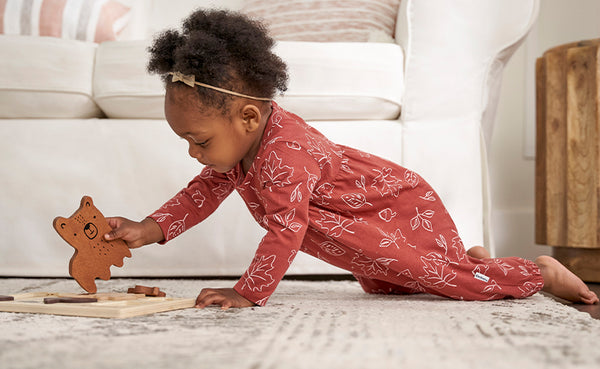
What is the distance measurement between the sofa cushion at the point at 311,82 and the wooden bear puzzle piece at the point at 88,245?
16.9 inches

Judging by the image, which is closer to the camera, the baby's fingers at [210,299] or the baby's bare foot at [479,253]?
the baby's fingers at [210,299]

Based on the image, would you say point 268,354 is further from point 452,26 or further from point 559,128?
point 559,128

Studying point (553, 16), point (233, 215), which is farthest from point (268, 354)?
point (553, 16)

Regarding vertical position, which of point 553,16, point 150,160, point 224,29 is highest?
point 553,16

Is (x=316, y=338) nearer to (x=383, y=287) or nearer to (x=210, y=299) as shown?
(x=210, y=299)

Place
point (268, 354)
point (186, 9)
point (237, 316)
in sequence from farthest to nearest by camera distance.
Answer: point (186, 9) → point (237, 316) → point (268, 354)

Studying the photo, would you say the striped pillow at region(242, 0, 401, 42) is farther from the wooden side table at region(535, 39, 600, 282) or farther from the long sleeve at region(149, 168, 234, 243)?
the long sleeve at region(149, 168, 234, 243)

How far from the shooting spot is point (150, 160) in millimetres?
1302

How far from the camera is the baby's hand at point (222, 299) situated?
85 cm

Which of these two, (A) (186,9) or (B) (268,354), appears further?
(A) (186,9)

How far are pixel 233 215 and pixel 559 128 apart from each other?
2.55ft

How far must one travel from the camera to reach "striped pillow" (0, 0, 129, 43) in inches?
65.6

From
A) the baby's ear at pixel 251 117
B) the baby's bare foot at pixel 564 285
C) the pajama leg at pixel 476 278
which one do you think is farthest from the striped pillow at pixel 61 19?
the baby's bare foot at pixel 564 285

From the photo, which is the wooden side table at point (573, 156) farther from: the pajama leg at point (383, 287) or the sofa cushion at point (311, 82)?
the pajama leg at point (383, 287)
